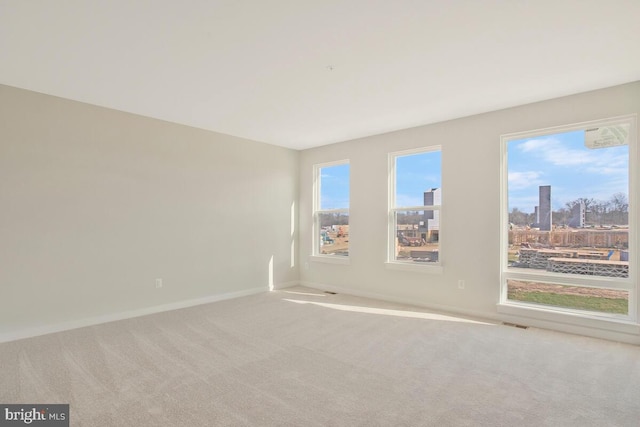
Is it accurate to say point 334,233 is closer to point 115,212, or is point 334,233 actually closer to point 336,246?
point 336,246

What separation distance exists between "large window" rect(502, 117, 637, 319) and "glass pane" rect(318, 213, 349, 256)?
2.52 m

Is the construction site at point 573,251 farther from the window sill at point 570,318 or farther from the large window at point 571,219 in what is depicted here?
the window sill at point 570,318

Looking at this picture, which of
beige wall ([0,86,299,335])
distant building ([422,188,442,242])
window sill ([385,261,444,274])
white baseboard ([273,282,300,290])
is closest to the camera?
beige wall ([0,86,299,335])

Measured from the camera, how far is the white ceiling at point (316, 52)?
83.7 inches

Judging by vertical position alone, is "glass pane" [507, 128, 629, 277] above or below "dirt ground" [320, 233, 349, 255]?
above

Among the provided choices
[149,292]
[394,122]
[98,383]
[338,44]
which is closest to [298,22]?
[338,44]

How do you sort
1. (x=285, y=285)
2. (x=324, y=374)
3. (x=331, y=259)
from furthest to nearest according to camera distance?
1. (x=285, y=285)
2. (x=331, y=259)
3. (x=324, y=374)

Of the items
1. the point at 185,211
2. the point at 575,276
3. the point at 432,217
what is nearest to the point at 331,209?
the point at 432,217

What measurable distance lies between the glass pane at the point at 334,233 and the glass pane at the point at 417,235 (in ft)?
3.24

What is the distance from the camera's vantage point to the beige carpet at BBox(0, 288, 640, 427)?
6.80ft

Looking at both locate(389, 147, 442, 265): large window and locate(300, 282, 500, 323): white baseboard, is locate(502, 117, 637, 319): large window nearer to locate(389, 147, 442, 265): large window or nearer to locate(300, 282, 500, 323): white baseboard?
locate(300, 282, 500, 323): white baseboard

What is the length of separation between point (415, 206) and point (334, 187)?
164cm

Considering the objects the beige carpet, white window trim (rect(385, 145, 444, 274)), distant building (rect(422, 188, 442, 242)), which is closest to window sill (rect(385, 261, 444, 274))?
white window trim (rect(385, 145, 444, 274))

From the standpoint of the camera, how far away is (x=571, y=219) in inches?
146
